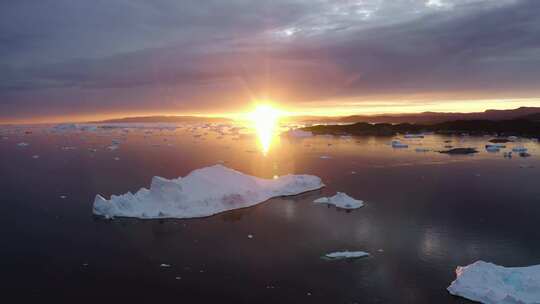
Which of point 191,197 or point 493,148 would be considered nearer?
point 191,197

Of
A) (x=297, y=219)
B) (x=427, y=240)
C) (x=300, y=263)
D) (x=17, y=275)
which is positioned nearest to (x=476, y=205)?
(x=427, y=240)

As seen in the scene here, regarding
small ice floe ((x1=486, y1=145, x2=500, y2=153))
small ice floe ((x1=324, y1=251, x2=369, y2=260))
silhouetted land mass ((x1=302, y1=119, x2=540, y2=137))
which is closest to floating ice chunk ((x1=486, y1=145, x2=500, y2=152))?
small ice floe ((x1=486, y1=145, x2=500, y2=153))

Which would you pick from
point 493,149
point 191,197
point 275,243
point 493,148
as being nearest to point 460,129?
point 493,148

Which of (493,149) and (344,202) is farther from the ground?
(493,149)

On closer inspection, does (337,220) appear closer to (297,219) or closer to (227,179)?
(297,219)

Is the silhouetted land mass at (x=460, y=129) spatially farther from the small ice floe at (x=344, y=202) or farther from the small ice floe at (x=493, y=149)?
the small ice floe at (x=344, y=202)

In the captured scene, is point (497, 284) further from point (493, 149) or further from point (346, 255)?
point (493, 149)

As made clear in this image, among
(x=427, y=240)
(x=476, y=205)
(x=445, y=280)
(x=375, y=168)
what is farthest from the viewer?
(x=375, y=168)
